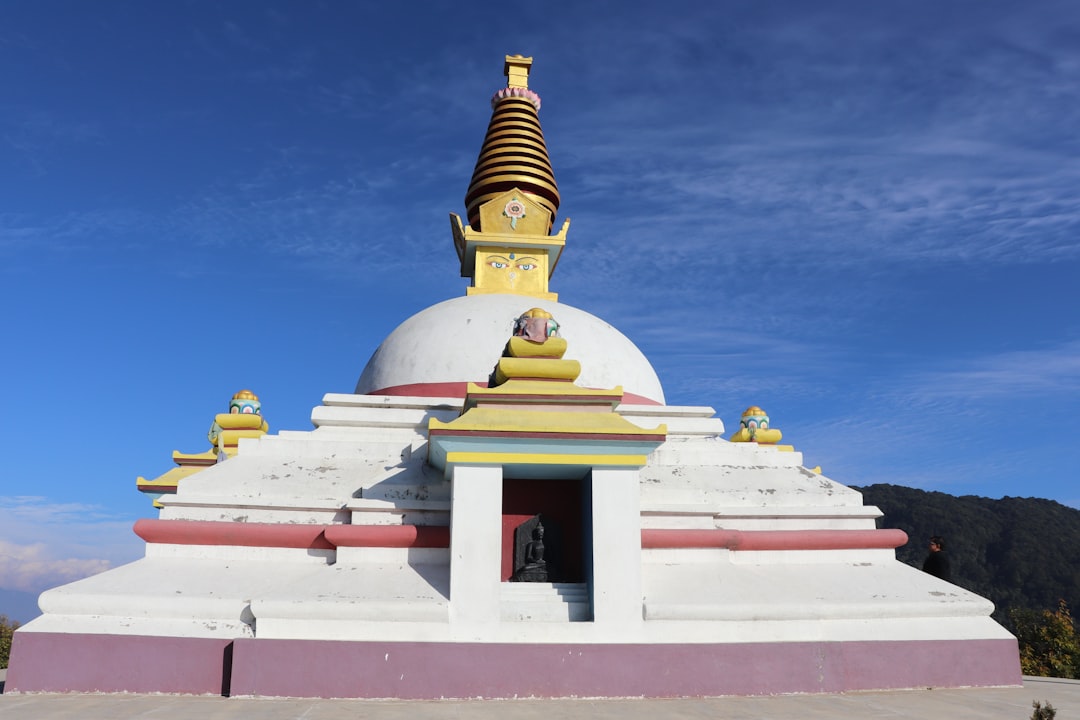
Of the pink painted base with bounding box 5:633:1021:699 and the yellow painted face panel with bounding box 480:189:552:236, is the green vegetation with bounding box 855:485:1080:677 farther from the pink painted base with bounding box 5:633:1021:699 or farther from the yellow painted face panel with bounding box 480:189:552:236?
the pink painted base with bounding box 5:633:1021:699

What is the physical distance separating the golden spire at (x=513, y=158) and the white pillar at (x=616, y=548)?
31.7 feet

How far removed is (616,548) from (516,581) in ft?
3.73

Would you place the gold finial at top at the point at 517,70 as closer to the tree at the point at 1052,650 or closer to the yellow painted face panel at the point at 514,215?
the yellow painted face panel at the point at 514,215

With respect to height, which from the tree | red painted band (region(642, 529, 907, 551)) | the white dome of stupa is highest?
the white dome of stupa

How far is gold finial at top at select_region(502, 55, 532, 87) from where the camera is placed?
19.0 meters

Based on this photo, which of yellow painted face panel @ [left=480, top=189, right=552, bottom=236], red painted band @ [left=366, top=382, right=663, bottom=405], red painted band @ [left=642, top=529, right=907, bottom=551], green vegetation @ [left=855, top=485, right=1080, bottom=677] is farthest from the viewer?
green vegetation @ [left=855, top=485, right=1080, bottom=677]

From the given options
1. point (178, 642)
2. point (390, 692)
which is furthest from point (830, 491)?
point (178, 642)

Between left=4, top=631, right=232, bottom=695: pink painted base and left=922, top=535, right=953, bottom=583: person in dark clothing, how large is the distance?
24.9 ft

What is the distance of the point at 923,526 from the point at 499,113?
3541cm

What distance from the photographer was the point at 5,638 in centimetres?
1473

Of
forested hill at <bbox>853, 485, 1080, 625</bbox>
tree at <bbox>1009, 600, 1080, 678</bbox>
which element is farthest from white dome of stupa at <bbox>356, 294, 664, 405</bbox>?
forested hill at <bbox>853, 485, 1080, 625</bbox>

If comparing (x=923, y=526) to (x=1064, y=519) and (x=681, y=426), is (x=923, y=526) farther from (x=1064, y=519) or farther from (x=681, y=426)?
(x=681, y=426)

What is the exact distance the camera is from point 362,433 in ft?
34.9

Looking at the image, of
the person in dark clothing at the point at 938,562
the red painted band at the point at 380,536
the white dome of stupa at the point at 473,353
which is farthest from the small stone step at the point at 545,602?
the white dome of stupa at the point at 473,353
